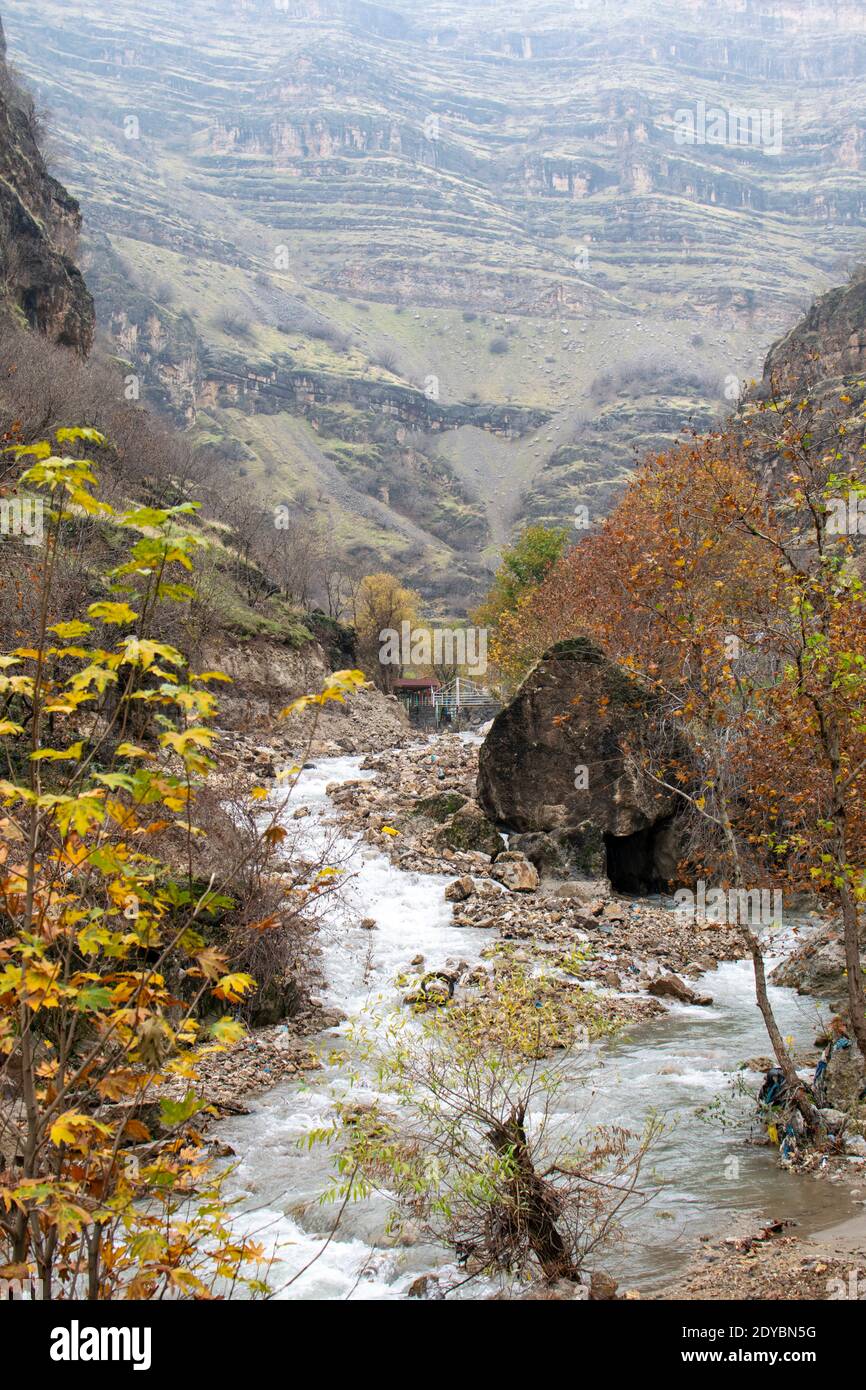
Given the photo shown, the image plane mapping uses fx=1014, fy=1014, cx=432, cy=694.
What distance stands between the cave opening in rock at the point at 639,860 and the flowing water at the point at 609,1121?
460cm

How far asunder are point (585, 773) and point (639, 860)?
7.45 ft

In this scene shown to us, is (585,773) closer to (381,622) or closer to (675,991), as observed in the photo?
(675,991)

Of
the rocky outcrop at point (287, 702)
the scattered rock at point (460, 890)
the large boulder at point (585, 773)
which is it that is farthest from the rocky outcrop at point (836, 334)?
the scattered rock at point (460, 890)

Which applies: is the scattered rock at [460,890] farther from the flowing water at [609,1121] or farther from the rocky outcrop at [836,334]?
the rocky outcrop at [836,334]

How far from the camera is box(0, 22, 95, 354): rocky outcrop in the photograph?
4416cm

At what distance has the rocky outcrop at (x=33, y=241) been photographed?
44156 millimetres

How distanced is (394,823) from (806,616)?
15.8 meters

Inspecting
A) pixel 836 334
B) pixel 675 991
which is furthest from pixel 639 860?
pixel 836 334

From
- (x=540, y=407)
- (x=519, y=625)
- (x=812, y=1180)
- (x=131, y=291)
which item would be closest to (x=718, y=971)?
(x=812, y=1180)

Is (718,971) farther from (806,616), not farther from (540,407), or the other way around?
(540,407)

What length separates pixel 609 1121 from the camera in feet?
33.5

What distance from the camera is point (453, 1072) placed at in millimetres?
7520

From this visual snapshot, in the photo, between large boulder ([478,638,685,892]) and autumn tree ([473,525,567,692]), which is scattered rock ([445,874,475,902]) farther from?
autumn tree ([473,525,567,692])
